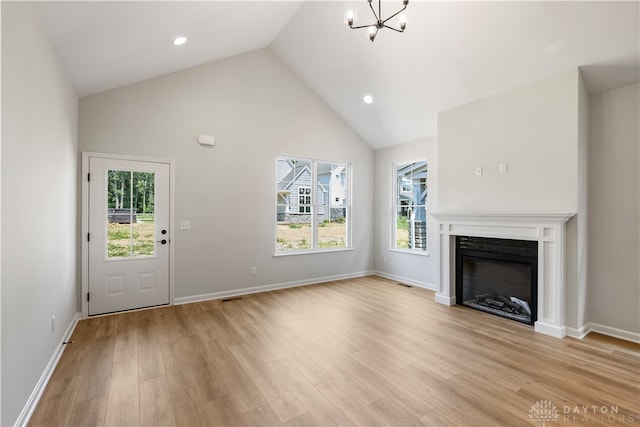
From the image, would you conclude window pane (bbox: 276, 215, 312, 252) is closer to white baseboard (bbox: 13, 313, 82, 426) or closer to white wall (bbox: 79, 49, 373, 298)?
white wall (bbox: 79, 49, 373, 298)

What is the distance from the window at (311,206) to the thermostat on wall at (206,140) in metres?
1.19

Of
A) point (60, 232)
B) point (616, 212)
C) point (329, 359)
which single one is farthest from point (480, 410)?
point (60, 232)

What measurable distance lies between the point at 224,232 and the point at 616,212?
16.4ft

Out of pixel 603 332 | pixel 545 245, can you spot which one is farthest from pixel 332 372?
pixel 603 332

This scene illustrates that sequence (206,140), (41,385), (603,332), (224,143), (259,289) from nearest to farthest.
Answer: (41,385) < (603,332) < (206,140) < (224,143) < (259,289)

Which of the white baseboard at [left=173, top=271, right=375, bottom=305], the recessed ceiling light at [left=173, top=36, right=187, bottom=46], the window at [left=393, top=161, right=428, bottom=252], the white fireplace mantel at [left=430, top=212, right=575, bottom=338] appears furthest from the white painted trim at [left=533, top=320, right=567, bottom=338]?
the recessed ceiling light at [left=173, top=36, right=187, bottom=46]

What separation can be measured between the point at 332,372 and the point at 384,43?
3974 mm

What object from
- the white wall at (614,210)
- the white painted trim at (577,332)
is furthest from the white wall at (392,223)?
the white wall at (614,210)

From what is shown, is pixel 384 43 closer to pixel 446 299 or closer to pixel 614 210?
pixel 614 210

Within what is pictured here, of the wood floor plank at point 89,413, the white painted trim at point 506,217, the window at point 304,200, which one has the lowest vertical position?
the wood floor plank at point 89,413

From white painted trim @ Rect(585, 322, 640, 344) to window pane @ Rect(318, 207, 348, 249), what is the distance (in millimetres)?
3866

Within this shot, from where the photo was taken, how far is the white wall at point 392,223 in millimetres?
5277

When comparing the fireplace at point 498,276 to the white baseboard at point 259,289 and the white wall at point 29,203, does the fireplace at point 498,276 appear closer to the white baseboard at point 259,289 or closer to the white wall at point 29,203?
the white baseboard at point 259,289

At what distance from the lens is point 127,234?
13.3 ft
